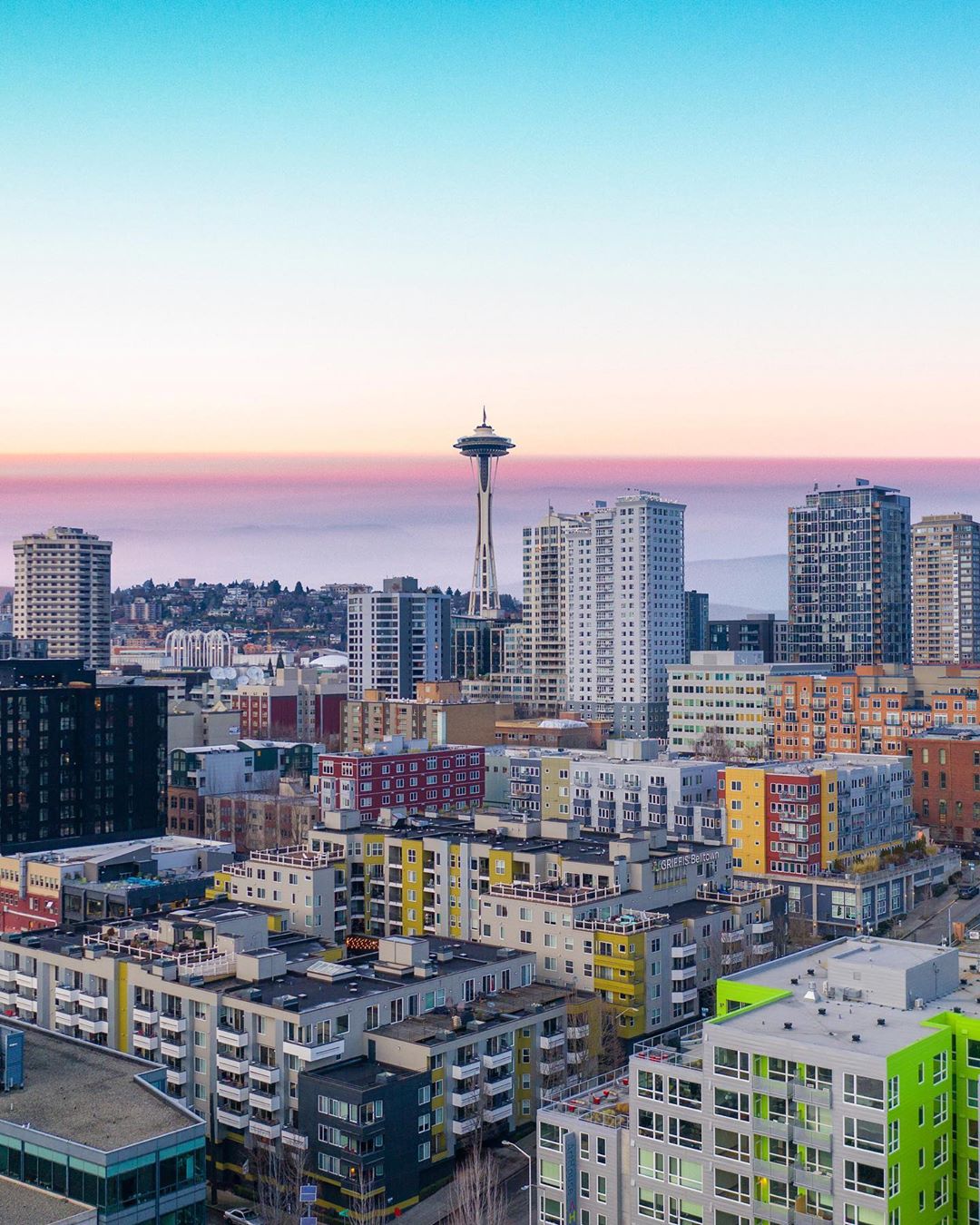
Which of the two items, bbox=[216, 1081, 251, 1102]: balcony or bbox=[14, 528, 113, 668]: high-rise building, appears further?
bbox=[14, 528, 113, 668]: high-rise building

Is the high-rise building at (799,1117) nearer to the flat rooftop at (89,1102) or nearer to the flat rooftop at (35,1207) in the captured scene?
the flat rooftop at (89,1102)

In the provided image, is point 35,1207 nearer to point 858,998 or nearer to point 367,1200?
point 367,1200

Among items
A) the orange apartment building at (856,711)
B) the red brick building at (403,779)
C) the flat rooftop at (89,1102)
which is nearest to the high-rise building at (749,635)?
the orange apartment building at (856,711)

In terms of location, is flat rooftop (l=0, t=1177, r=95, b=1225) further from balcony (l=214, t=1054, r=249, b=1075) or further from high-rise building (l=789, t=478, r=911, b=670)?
high-rise building (l=789, t=478, r=911, b=670)

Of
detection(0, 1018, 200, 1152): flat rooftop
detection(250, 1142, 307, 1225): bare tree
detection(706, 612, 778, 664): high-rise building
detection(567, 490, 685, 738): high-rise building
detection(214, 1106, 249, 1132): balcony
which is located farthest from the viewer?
detection(706, 612, 778, 664): high-rise building

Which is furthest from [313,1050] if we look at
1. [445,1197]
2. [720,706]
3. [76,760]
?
[720,706]

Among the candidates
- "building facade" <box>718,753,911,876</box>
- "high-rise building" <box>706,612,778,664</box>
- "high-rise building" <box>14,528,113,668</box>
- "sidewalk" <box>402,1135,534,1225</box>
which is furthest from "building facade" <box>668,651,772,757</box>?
"high-rise building" <box>14,528,113,668</box>

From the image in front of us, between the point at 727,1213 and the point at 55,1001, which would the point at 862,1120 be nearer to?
the point at 727,1213

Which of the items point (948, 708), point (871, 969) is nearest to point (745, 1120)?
point (871, 969)
